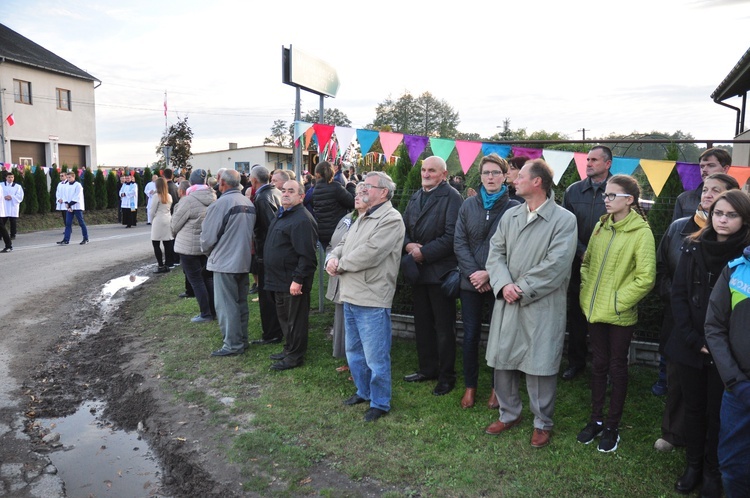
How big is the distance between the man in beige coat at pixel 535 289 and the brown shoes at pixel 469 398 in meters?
0.71

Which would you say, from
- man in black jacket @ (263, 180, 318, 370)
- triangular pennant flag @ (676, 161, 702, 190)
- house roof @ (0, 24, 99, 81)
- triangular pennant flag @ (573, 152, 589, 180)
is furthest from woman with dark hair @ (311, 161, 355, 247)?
house roof @ (0, 24, 99, 81)

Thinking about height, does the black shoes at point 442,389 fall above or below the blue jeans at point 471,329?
below

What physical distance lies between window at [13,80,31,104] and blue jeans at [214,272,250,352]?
33.2 meters

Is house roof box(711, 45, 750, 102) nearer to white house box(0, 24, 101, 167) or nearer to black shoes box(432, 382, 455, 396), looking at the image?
black shoes box(432, 382, 455, 396)

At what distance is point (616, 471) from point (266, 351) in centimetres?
403

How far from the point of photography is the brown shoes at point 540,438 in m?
4.21

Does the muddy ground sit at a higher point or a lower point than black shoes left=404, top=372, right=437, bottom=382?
lower

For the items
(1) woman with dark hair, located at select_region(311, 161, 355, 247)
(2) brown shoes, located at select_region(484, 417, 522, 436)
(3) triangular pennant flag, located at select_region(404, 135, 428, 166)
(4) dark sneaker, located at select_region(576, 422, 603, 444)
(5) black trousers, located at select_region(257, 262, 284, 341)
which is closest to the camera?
(4) dark sneaker, located at select_region(576, 422, 603, 444)

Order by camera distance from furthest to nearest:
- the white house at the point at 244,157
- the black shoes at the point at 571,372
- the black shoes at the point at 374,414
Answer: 1. the white house at the point at 244,157
2. the black shoes at the point at 571,372
3. the black shoes at the point at 374,414

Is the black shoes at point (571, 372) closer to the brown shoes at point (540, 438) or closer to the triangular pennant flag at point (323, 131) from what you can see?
the brown shoes at point (540, 438)

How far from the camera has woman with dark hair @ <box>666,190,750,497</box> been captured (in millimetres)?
3328

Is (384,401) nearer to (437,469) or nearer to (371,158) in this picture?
(437,469)

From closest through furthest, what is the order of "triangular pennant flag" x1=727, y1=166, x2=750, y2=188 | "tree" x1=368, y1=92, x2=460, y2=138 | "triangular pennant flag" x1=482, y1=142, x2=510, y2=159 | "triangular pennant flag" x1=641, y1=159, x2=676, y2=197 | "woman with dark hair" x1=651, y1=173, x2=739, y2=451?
"woman with dark hair" x1=651, y1=173, x2=739, y2=451
"triangular pennant flag" x1=727, y1=166, x2=750, y2=188
"triangular pennant flag" x1=641, y1=159, x2=676, y2=197
"triangular pennant flag" x1=482, y1=142, x2=510, y2=159
"tree" x1=368, y1=92, x2=460, y2=138

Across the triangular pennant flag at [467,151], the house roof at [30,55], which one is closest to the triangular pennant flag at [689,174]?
the triangular pennant flag at [467,151]
